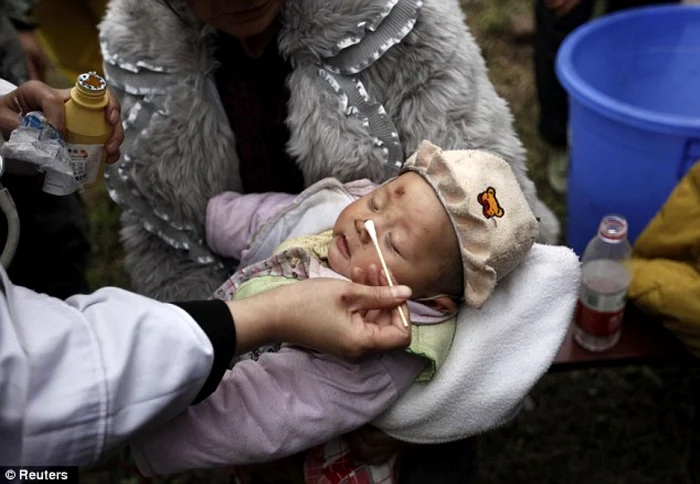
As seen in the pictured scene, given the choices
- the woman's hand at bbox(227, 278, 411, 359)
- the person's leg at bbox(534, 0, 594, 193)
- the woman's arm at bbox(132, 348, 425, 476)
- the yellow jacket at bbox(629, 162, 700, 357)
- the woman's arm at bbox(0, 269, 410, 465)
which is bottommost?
the person's leg at bbox(534, 0, 594, 193)

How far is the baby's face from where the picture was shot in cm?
152

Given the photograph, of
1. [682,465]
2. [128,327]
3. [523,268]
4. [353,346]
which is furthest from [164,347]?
[682,465]

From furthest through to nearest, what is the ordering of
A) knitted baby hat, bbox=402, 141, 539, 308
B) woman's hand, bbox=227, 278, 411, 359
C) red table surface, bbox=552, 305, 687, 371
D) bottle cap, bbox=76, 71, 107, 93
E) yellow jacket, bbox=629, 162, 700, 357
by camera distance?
1. red table surface, bbox=552, 305, 687, 371
2. yellow jacket, bbox=629, 162, 700, 357
3. knitted baby hat, bbox=402, 141, 539, 308
4. bottle cap, bbox=76, 71, 107, 93
5. woman's hand, bbox=227, 278, 411, 359

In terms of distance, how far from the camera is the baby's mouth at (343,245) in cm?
158

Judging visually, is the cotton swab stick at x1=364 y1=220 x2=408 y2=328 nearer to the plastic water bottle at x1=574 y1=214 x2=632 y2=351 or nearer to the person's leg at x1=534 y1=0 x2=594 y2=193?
the plastic water bottle at x1=574 y1=214 x2=632 y2=351

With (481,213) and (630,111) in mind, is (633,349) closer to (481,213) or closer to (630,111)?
(630,111)

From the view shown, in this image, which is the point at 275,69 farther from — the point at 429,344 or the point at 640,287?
the point at 640,287

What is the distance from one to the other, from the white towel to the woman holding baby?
6.5 inches

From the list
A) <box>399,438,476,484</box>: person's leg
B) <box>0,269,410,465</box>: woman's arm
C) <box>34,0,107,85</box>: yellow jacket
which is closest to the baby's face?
<box>0,269,410,465</box>: woman's arm

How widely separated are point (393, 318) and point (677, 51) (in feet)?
5.79

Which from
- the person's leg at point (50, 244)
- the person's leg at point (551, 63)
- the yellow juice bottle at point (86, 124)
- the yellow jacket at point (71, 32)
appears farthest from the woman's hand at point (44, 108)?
the person's leg at point (551, 63)

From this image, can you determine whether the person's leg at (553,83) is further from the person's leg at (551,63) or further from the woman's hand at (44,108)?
the woman's hand at (44,108)

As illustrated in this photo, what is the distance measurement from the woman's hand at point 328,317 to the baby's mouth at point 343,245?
258mm

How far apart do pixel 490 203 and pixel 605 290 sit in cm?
59
